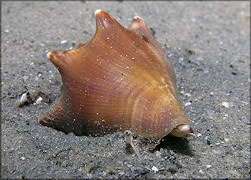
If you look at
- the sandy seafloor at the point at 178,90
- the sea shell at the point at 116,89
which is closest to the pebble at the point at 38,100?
the sandy seafloor at the point at 178,90

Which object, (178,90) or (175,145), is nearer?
(175,145)

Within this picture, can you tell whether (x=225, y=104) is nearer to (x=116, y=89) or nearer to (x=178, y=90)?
(x=178, y=90)

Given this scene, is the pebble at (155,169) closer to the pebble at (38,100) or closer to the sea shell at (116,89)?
the sea shell at (116,89)

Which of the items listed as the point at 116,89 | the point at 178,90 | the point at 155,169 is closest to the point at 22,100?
the point at 116,89

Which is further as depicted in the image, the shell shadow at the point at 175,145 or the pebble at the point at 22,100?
the pebble at the point at 22,100

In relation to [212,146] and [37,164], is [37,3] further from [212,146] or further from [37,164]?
[212,146]

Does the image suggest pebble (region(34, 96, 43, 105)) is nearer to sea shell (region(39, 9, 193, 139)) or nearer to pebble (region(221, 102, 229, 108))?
sea shell (region(39, 9, 193, 139))

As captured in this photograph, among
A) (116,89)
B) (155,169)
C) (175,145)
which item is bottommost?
(155,169)
